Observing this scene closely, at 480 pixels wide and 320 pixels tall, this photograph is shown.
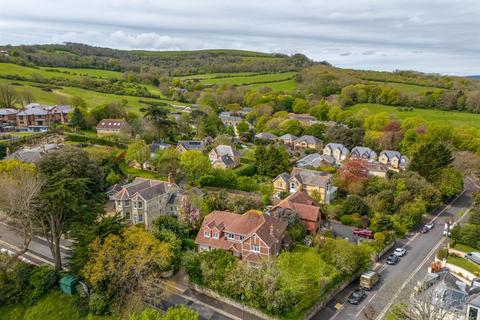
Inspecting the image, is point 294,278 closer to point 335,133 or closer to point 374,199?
point 374,199

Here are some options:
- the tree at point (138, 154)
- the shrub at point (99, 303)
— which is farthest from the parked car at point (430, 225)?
the tree at point (138, 154)

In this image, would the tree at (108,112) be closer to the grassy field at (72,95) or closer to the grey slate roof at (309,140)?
the grassy field at (72,95)

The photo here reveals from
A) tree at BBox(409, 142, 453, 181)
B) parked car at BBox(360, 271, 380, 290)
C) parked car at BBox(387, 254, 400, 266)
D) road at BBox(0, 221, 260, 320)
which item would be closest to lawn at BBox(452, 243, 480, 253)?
parked car at BBox(387, 254, 400, 266)

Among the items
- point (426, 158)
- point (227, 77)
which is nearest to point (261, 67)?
point (227, 77)

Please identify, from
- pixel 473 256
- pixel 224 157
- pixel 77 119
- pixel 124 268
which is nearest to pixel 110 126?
pixel 77 119

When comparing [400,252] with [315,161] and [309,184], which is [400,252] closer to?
[309,184]
